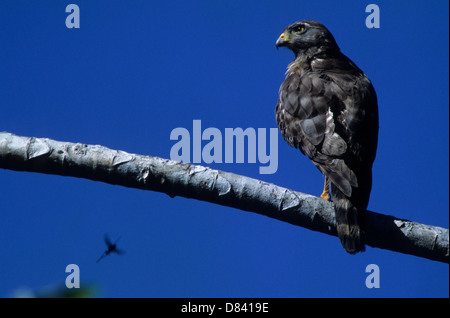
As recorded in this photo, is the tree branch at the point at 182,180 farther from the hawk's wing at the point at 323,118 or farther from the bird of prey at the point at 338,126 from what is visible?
the hawk's wing at the point at 323,118

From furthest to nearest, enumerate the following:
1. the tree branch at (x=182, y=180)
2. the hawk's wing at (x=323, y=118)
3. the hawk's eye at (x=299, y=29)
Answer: the hawk's eye at (x=299, y=29) → the hawk's wing at (x=323, y=118) → the tree branch at (x=182, y=180)

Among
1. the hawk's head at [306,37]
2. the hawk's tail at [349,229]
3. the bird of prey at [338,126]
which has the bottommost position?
the hawk's tail at [349,229]

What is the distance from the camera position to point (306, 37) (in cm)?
637

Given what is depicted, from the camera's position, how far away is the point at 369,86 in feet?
17.9

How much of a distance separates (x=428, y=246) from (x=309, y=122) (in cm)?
162

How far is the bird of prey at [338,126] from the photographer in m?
4.12

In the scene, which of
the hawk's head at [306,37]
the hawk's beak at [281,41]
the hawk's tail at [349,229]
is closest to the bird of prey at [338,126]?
the hawk's tail at [349,229]

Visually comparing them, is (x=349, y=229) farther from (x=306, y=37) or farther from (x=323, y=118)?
(x=306, y=37)

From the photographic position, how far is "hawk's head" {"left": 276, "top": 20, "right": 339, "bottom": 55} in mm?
6305

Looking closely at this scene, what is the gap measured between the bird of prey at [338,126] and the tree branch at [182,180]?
0.29 meters

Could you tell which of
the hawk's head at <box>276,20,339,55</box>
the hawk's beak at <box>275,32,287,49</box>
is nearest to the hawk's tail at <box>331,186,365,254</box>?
the hawk's head at <box>276,20,339,55</box>

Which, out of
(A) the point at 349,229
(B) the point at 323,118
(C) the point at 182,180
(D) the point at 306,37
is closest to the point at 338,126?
(B) the point at 323,118

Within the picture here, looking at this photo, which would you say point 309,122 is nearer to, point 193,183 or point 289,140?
point 289,140

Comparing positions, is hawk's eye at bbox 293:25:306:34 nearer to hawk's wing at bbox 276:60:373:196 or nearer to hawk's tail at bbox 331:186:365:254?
hawk's wing at bbox 276:60:373:196
